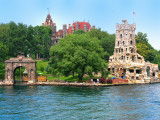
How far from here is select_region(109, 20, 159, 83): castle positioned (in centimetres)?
9050

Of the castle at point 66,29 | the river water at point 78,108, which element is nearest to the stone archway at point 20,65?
the river water at point 78,108

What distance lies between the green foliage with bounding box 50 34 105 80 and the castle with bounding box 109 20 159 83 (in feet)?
50.6

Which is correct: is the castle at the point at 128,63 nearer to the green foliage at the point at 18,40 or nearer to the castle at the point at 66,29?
the green foliage at the point at 18,40

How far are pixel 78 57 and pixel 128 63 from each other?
26.6m


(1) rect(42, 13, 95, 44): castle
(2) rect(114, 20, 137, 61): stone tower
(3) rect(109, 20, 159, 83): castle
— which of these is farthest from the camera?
(1) rect(42, 13, 95, 44): castle

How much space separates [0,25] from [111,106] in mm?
101908

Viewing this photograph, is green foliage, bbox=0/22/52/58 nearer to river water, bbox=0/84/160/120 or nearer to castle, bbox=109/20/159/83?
castle, bbox=109/20/159/83

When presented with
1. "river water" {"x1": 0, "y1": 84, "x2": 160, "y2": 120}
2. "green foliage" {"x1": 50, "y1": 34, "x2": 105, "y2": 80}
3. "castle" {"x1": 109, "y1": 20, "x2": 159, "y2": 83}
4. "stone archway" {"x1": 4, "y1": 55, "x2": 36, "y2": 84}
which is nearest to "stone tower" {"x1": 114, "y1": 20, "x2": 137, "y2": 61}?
"castle" {"x1": 109, "y1": 20, "x2": 159, "y2": 83}

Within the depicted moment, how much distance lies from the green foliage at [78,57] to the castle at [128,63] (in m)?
15.4

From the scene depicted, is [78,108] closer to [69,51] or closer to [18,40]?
[69,51]

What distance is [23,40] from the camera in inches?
4186

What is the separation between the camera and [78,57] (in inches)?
2879

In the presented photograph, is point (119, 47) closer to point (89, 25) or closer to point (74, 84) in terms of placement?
point (74, 84)

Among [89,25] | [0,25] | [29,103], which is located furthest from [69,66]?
[89,25]
